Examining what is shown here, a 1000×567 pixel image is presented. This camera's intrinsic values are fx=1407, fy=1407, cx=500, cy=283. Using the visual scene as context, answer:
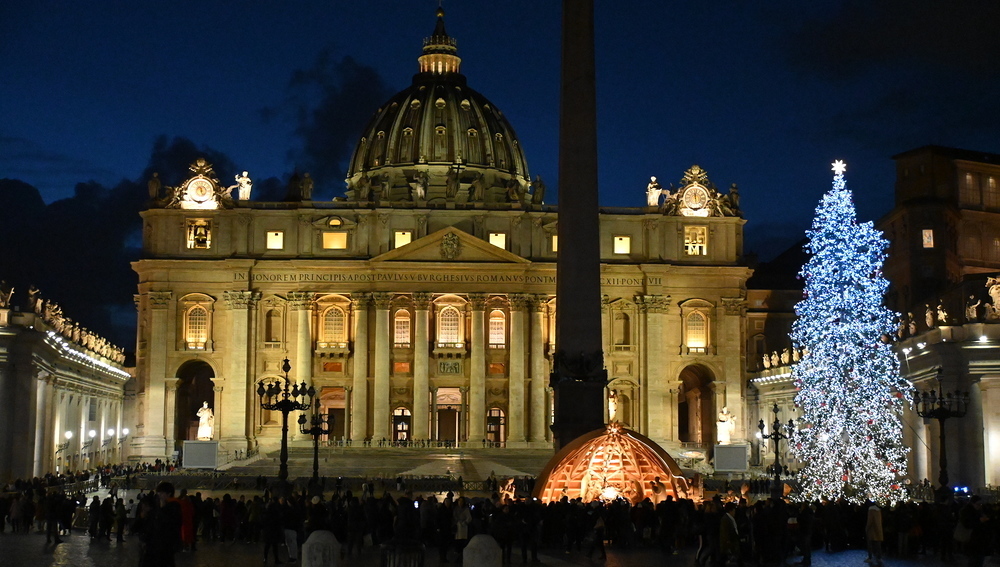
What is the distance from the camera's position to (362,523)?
93.3 feet

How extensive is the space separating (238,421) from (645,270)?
82.5ft

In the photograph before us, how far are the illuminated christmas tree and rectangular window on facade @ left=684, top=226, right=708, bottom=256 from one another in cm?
4193

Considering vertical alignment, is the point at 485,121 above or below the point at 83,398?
above

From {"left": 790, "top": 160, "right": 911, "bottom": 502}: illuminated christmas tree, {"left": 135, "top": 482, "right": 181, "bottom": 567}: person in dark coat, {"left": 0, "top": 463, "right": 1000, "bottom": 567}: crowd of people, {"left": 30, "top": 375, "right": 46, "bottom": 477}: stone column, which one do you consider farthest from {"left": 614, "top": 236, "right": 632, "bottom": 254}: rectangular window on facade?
{"left": 135, "top": 482, "right": 181, "bottom": 567}: person in dark coat

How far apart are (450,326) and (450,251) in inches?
189

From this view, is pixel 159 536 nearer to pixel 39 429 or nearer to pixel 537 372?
pixel 39 429

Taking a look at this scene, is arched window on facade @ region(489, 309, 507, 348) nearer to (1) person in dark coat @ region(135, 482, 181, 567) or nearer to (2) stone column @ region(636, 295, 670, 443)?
(2) stone column @ region(636, 295, 670, 443)

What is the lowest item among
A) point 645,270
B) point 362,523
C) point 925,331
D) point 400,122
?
point 362,523

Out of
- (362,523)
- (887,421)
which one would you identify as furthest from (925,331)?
(362,523)

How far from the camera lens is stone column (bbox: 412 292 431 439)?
80438 millimetres

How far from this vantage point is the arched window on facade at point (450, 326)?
83.1m

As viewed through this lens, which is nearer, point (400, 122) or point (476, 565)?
point (476, 565)

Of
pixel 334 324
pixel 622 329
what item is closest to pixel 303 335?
pixel 334 324

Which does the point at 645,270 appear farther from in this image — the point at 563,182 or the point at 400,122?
the point at 563,182
